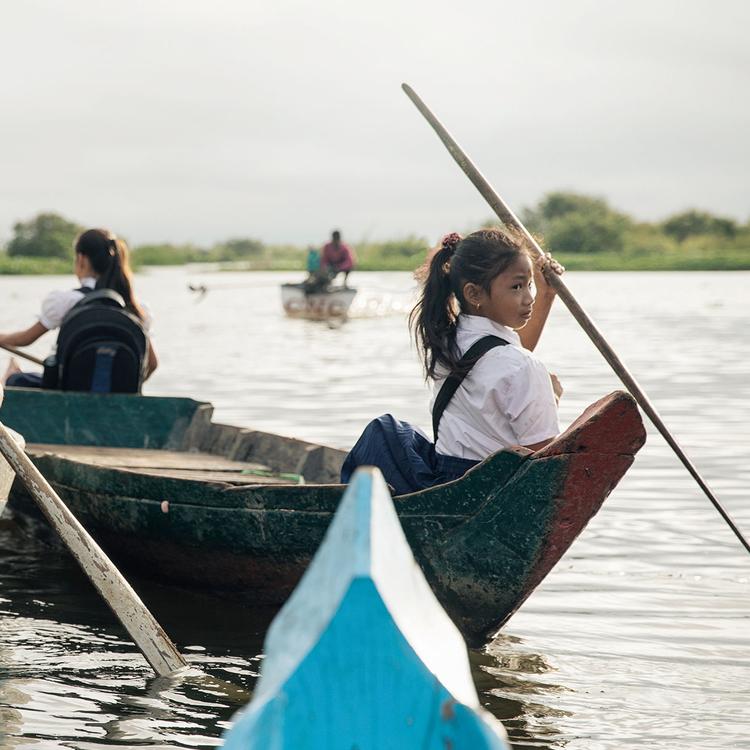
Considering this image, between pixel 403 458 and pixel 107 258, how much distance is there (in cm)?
303

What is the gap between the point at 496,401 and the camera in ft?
13.8

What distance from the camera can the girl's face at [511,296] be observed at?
4.21 m

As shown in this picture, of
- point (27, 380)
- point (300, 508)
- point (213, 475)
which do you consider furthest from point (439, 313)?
point (27, 380)

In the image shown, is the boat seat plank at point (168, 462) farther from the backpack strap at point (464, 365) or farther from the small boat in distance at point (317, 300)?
the small boat in distance at point (317, 300)

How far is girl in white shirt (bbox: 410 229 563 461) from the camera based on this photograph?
4172mm

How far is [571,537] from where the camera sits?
418cm

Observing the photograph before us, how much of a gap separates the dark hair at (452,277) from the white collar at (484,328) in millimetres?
43

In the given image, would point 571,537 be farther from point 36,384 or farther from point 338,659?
point 36,384

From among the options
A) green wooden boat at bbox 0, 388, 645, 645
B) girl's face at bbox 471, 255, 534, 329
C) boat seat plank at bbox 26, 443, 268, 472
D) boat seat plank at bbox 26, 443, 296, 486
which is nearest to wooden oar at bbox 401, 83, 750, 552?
girl's face at bbox 471, 255, 534, 329

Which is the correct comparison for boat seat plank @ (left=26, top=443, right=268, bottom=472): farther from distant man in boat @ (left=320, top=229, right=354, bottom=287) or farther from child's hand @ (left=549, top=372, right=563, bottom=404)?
distant man in boat @ (left=320, top=229, right=354, bottom=287)

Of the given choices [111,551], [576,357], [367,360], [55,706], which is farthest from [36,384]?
[576,357]

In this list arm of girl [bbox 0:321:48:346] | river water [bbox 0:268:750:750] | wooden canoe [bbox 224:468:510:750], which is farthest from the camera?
arm of girl [bbox 0:321:48:346]

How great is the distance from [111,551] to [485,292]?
2324 millimetres

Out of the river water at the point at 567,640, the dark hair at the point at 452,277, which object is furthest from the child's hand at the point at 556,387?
the river water at the point at 567,640
